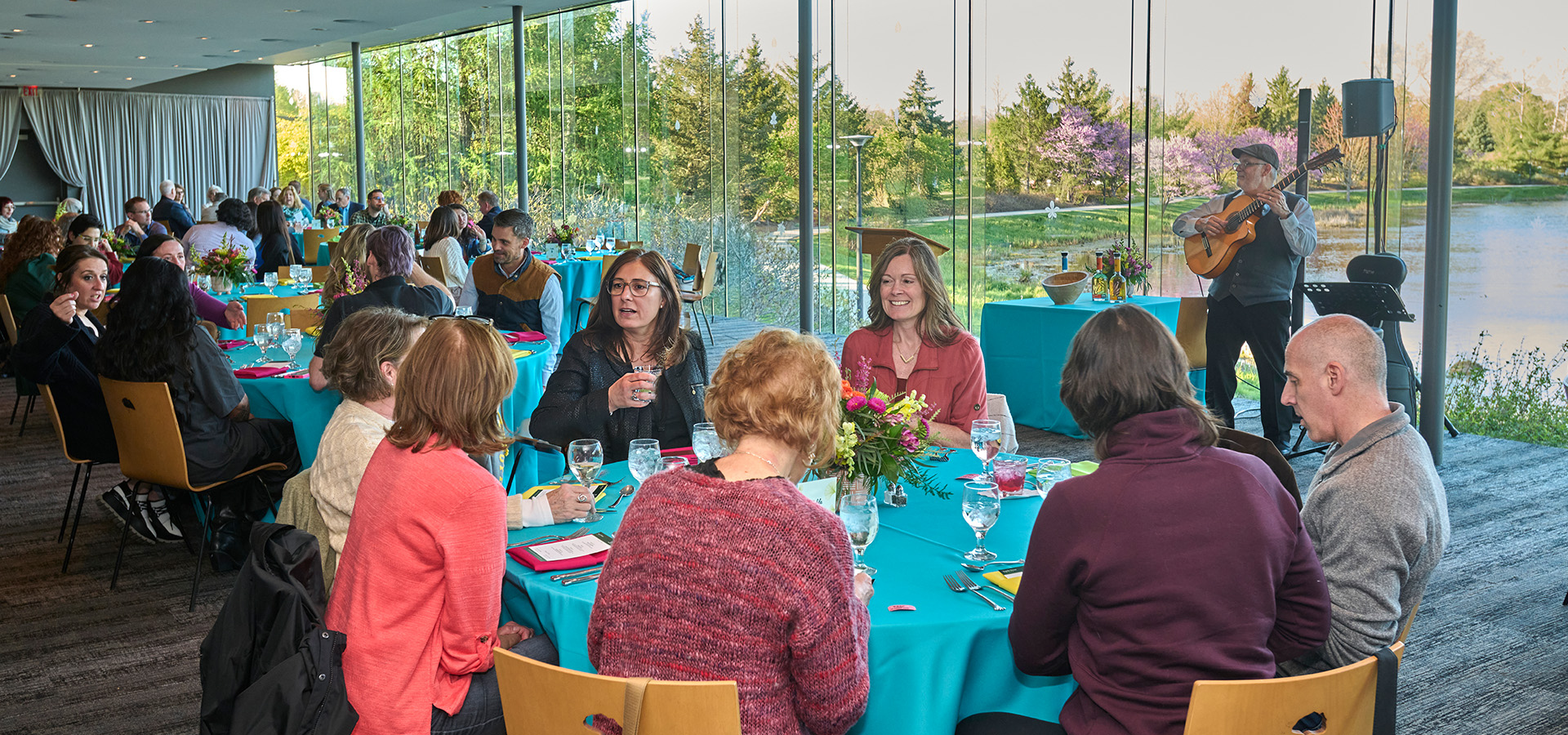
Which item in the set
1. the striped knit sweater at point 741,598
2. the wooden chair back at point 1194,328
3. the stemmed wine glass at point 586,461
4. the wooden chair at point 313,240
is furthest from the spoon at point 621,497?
the wooden chair at point 313,240

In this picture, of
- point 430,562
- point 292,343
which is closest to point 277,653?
point 430,562

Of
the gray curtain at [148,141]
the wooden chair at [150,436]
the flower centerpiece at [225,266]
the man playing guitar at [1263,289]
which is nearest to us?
the wooden chair at [150,436]

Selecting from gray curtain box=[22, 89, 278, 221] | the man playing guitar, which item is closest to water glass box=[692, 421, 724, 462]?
the man playing guitar

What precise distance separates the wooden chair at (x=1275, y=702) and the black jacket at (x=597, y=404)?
83.9 inches

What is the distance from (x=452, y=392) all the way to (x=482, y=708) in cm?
65

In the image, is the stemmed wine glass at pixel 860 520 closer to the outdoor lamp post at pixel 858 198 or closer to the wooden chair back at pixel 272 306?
the wooden chair back at pixel 272 306

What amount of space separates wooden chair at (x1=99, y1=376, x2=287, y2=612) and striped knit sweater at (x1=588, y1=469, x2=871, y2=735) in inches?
123

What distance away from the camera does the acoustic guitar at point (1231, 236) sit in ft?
21.3

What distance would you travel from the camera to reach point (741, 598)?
1.69 metres

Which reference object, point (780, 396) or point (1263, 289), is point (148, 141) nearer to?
point (1263, 289)

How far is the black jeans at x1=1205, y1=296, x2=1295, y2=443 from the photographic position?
646 centimetres

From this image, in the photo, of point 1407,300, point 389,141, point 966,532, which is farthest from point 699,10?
point 966,532

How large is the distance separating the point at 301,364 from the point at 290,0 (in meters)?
9.45

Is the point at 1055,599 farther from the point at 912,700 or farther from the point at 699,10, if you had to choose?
the point at 699,10
